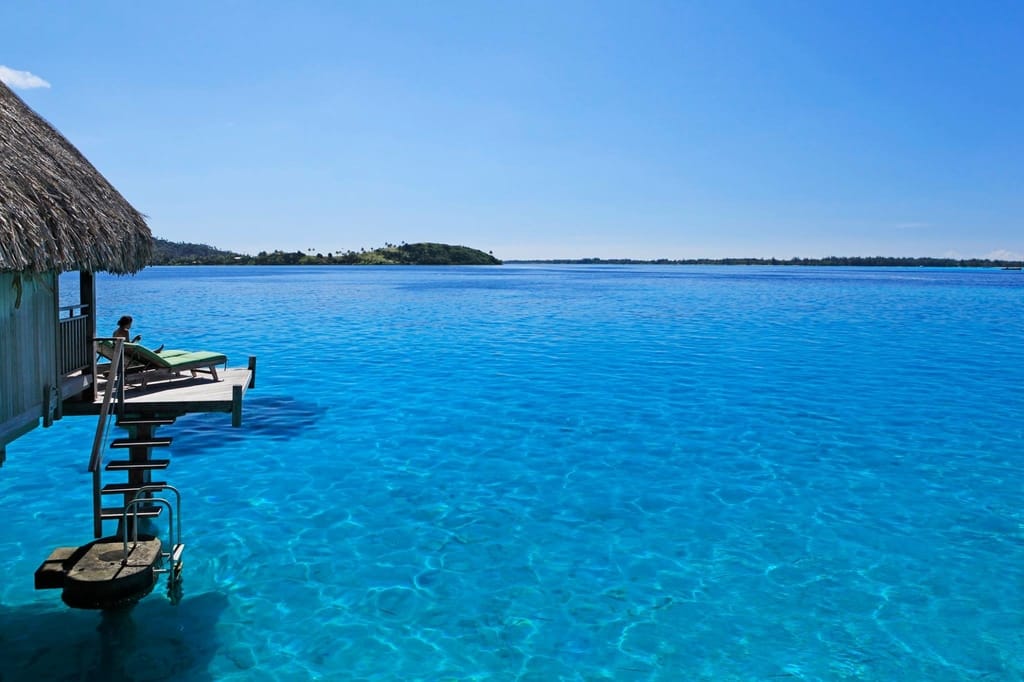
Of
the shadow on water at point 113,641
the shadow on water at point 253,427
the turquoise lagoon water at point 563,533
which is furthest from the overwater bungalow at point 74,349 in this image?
the shadow on water at point 253,427

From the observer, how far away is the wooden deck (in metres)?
10.7

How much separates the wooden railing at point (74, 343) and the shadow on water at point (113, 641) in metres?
3.43

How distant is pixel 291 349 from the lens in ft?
113

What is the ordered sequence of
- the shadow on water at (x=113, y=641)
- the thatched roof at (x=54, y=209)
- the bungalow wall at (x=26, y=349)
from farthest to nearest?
the bungalow wall at (x=26, y=349) < the shadow on water at (x=113, y=641) < the thatched roof at (x=54, y=209)

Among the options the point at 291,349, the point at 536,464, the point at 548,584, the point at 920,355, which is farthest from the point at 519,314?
the point at 548,584

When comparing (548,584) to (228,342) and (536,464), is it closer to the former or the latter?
(536,464)

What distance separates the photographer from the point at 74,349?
10.5 metres

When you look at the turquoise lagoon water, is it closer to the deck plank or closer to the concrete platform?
the concrete platform

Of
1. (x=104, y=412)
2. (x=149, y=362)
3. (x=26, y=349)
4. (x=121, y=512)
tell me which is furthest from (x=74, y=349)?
(x=121, y=512)

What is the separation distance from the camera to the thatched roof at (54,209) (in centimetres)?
805

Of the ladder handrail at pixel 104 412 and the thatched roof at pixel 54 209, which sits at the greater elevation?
the thatched roof at pixel 54 209

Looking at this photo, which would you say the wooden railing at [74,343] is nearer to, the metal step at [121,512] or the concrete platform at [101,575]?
the metal step at [121,512]

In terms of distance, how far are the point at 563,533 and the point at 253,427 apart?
35.7ft

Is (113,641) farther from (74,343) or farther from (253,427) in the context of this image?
(253,427)
